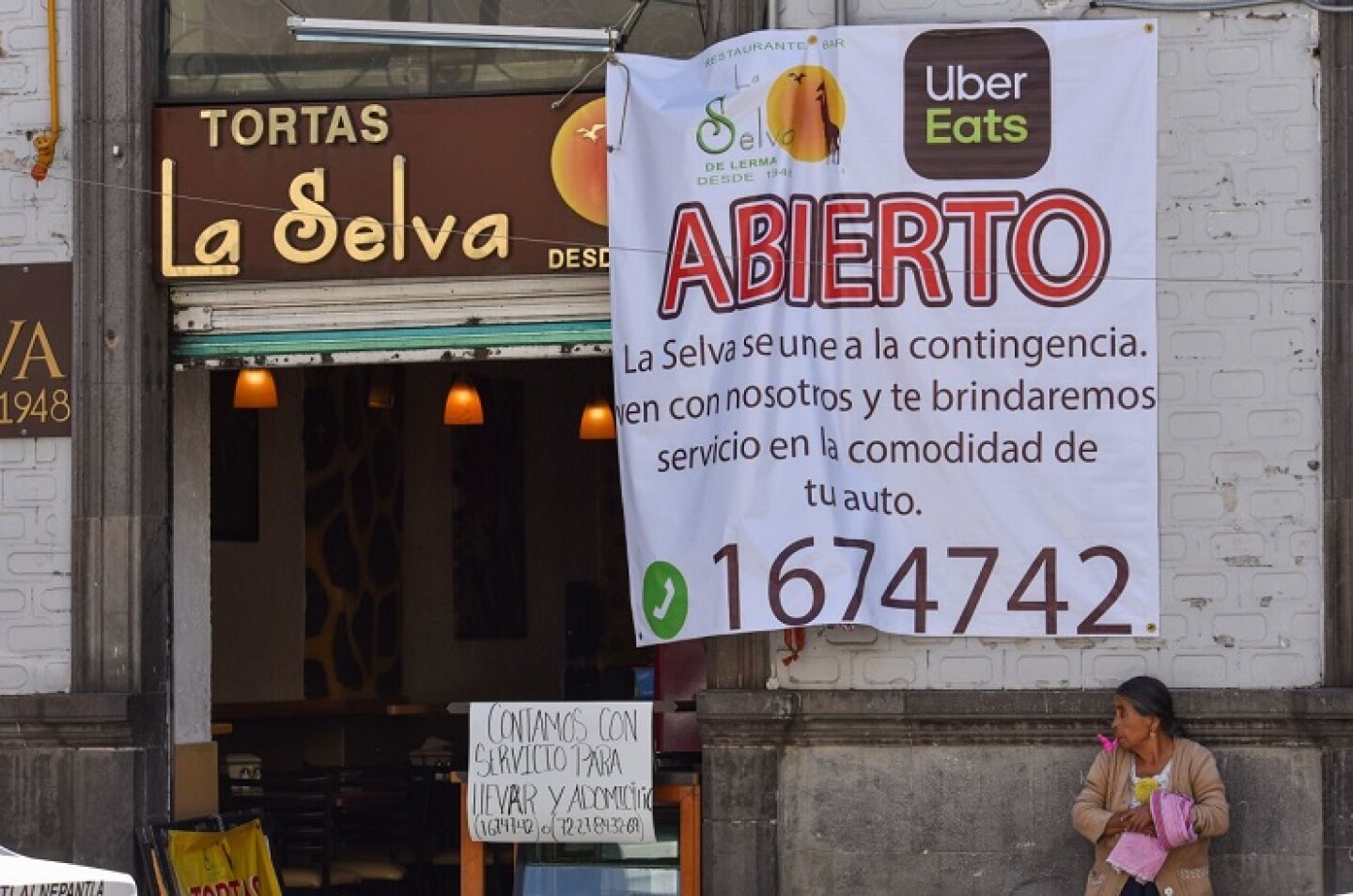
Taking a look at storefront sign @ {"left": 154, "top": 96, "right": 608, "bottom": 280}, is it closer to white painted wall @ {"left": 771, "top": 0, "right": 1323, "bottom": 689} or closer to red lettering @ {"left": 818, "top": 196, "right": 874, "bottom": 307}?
red lettering @ {"left": 818, "top": 196, "right": 874, "bottom": 307}

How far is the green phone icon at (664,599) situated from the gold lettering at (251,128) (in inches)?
111

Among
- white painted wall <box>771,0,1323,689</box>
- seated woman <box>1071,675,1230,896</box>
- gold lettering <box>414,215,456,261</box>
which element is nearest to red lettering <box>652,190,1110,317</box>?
white painted wall <box>771,0,1323,689</box>

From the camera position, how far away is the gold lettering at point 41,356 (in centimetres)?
1145

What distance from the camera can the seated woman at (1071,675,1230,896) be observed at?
9859 mm

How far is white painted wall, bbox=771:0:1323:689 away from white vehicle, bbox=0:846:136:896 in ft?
12.2

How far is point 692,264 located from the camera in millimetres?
10828

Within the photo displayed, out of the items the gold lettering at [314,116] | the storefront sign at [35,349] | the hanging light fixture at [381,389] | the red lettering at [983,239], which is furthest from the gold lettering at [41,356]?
the hanging light fixture at [381,389]

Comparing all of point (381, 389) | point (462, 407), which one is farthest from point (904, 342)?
point (381, 389)

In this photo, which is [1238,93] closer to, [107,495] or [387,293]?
[387,293]

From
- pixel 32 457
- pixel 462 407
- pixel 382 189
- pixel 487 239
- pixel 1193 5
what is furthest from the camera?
pixel 462 407

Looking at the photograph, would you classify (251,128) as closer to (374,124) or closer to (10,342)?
(374,124)

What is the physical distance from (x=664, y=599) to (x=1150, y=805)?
2311 millimetres

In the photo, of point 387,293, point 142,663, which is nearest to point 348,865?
point 142,663

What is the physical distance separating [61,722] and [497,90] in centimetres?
359
